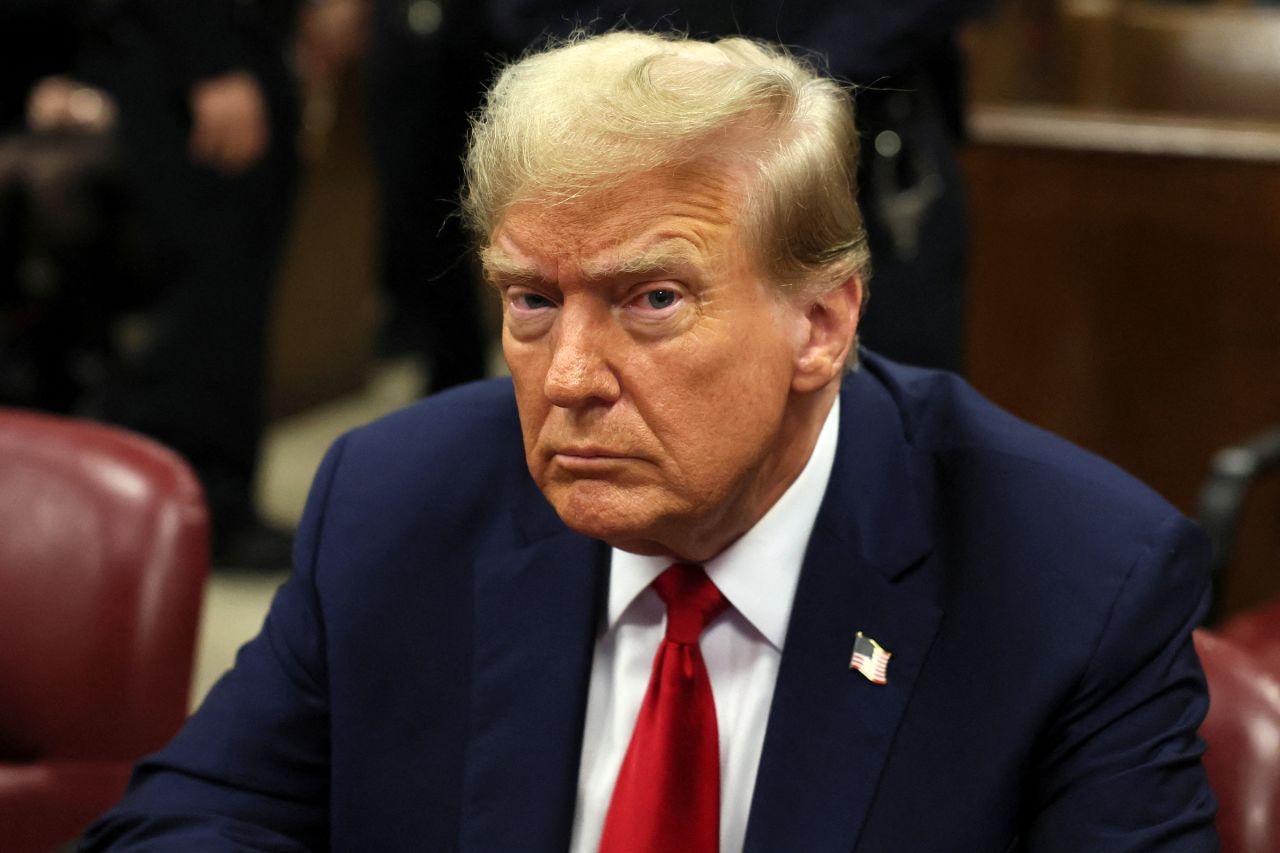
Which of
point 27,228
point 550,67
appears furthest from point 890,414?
point 27,228

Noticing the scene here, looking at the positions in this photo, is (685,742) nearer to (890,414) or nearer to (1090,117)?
(890,414)

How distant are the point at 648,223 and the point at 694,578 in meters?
0.35

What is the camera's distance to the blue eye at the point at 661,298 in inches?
55.6

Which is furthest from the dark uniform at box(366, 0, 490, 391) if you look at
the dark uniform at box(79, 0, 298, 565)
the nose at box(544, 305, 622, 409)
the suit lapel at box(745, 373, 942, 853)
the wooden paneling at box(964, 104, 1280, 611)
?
the nose at box(544, 305, 622, 409)

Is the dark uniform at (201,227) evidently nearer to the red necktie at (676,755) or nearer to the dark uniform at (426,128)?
the dark uniform at (426,128)

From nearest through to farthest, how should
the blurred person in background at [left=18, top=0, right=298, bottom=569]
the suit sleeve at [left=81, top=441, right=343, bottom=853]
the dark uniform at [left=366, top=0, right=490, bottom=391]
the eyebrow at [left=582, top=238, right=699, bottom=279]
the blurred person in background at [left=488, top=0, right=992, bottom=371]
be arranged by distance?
the eyebrow at [left=582, top=238, right=699, bottom=279] < the suit sleeve at [left=81, top=441, right=343, bottom=853] < the blurred person in background at [left=488, top=0, right=992, bottom=371] < the blurred person in background at [left=18, top=0, right=298, bottom=569] < the dark uniform at [left=366, top=0, right=490, bottom=391]

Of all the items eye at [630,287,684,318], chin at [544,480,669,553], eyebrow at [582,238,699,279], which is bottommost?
chin at [544,480,669,553]

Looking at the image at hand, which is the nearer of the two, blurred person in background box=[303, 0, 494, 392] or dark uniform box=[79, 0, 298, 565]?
dark uniform box=[79, 0, 298, 565]

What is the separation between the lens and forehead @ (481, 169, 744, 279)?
4.55 feet

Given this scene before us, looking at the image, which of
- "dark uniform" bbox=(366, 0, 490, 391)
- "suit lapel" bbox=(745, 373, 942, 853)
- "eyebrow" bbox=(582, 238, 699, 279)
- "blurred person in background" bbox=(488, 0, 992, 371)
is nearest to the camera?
"eyebrow" bbox=(582, 238, 699, 279)

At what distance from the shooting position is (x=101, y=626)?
187cm

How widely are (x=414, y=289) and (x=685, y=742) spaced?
10.9 feet

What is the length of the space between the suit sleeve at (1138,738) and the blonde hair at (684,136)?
0.37 meters

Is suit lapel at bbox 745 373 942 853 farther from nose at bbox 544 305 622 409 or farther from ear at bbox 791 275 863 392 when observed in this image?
nose at bbox 544 305 622 409
